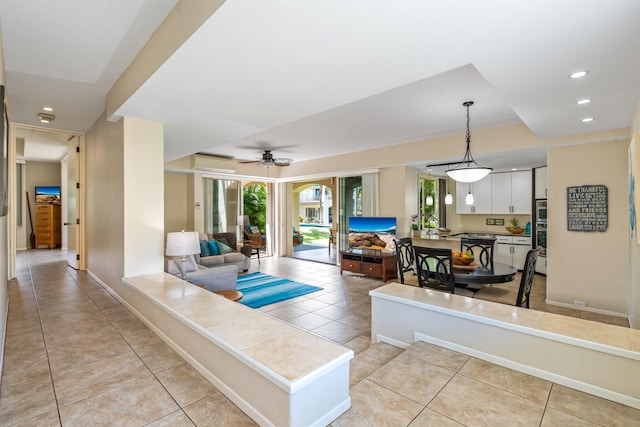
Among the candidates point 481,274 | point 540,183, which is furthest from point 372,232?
point 540,183

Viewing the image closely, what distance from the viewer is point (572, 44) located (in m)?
1.77

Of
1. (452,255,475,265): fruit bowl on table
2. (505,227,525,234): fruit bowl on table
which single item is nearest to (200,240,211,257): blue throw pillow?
(452,255,475,265): fruit bowl on table

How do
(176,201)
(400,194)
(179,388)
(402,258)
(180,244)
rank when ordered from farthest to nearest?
(176,201) < (400,194) < (402,258) < (180,244) < (179,388)

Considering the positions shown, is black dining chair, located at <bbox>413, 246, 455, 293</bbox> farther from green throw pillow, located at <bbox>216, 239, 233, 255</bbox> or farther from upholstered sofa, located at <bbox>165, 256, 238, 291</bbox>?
green throw pillow, located at <bbox>216, 239, 233, 255</bbox>

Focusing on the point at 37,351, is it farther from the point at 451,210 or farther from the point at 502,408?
the point at 451,210

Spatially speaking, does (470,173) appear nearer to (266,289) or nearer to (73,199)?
(266,289)

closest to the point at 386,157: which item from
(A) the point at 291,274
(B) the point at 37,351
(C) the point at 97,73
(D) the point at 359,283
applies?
(D) the point at 359,283

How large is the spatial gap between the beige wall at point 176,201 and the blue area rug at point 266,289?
100 inches

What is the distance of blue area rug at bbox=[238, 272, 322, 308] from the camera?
4.62 meters

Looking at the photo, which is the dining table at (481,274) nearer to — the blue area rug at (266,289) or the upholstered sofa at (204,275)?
the blue area rug at (266,289)

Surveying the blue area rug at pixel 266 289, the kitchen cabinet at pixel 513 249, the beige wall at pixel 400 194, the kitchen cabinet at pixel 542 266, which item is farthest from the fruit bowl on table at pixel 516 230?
the blue area rug at pixel 266 289

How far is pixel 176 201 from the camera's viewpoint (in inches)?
296

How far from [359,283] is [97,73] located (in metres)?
4.90

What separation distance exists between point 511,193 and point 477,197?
70 cm
